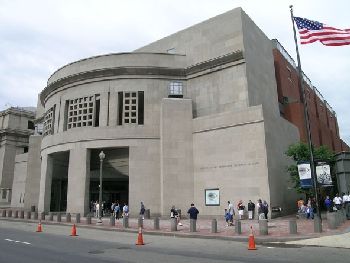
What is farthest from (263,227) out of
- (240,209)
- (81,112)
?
(81,112)

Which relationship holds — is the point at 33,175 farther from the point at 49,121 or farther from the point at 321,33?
the point at 321,33

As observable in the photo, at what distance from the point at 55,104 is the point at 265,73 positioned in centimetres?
2657

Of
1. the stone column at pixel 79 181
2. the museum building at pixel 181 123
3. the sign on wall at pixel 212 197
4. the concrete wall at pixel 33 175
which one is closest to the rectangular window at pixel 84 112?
the museum building at pixel 181 123

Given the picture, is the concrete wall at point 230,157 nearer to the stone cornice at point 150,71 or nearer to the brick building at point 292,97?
the stone cornice at point 150,71

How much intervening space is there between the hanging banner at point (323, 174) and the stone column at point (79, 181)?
25543 mm

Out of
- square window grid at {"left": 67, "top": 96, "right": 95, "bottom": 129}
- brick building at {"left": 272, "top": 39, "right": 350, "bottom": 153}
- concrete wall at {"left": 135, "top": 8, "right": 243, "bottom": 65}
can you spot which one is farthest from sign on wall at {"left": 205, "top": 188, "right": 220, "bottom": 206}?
brick building at {"left": 272, "top": 39, "right": 350, "bottom": 153}

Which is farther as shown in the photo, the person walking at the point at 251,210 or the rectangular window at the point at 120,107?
the rectangular window at the point at 120,107

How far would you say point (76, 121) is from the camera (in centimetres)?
4144

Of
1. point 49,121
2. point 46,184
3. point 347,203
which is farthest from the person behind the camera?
point 49,121

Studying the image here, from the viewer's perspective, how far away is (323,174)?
68.3ft

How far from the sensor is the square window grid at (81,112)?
40.8 meters

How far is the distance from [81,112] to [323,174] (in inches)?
1143

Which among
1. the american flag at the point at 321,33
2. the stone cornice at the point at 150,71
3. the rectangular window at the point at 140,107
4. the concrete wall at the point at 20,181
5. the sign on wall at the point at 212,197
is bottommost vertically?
the sign on wall at the point at 212,197

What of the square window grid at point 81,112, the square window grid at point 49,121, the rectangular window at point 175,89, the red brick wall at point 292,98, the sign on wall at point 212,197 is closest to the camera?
the sign on wall at point 212,197
